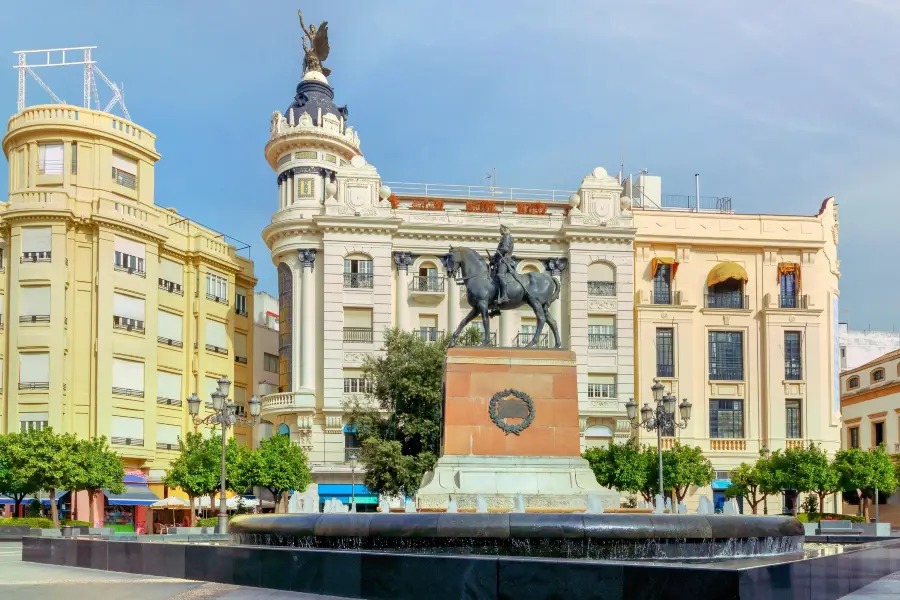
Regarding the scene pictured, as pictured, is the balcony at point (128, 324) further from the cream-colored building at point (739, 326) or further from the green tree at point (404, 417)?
the cream-colored building at point (739, 326)

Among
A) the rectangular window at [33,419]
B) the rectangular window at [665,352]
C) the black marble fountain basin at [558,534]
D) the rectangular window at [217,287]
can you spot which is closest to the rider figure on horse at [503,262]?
the black marble fountain basin at [558,534]

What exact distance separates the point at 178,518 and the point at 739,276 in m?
32.6

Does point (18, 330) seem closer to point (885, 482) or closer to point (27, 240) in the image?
point (27, 240)

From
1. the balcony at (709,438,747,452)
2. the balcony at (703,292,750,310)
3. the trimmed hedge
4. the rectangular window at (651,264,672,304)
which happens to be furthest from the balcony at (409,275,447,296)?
the trimmed hedge

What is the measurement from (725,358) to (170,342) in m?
29.8

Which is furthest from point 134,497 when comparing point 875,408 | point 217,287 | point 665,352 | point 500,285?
point 875,408

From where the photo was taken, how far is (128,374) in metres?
56.4

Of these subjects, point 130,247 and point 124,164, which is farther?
point 124,164

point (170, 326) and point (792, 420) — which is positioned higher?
point (170, 326)

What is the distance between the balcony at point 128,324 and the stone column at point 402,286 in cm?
1311

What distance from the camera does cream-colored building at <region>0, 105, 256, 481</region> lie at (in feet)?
176

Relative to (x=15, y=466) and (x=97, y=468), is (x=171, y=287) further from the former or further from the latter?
(x=15, y=466)

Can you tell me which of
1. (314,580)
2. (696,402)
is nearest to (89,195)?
(696,402)

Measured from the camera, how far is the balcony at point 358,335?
2261 inches
